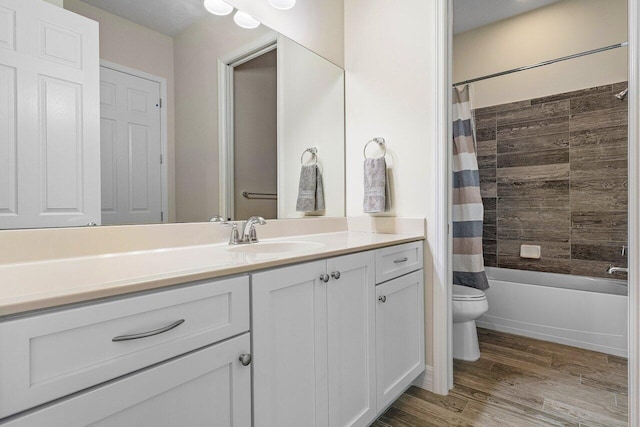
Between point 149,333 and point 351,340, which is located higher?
point 149,333

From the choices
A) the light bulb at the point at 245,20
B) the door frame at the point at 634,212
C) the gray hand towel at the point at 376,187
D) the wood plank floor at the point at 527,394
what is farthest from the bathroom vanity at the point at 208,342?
the light bulb at the point at 245,20

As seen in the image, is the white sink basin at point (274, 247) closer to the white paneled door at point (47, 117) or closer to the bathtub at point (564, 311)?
the white paneled door at point (47, 117)

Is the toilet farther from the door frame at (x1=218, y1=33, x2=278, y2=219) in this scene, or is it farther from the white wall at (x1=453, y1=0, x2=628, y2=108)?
the white wall at (x1=453, y1=0, x2=628, y2=108)

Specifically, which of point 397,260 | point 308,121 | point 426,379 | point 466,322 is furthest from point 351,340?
point 308,121

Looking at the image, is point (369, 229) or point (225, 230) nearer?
point (225, 230)

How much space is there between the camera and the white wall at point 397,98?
6.01 feet

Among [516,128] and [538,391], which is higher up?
[516,128]

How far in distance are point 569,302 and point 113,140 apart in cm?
285

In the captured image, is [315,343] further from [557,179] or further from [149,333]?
[557,179]

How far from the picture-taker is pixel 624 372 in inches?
77.3

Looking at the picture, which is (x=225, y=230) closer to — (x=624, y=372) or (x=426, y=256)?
(x=426, y=256)

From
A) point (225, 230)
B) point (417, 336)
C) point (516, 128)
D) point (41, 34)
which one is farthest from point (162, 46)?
point (516, 128)

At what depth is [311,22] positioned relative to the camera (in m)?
2.02

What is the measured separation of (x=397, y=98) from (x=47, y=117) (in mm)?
1615
